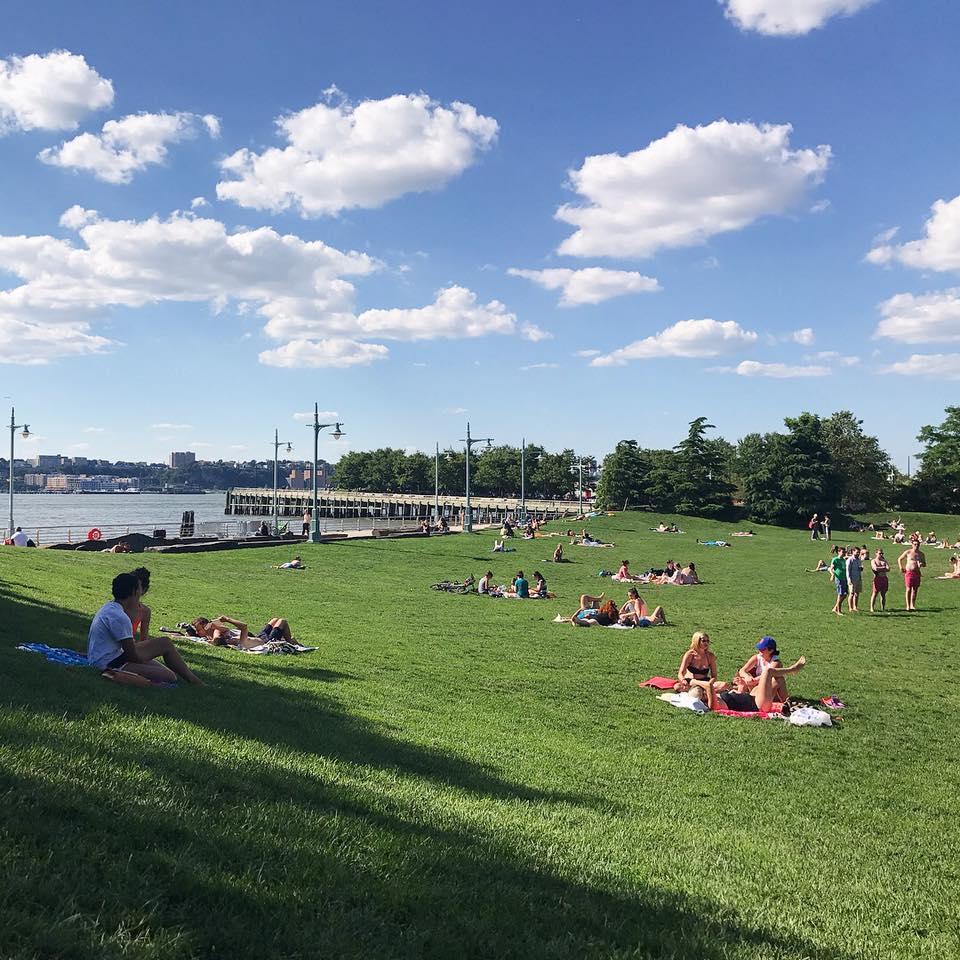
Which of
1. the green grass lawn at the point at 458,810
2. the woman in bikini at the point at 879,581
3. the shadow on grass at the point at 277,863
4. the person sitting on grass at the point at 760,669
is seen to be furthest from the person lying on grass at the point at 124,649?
the woman in bikini at the point at 879,581

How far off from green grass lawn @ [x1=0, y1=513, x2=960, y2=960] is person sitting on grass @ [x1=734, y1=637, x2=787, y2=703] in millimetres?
822

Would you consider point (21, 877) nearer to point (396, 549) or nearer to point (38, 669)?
point (38, 669)

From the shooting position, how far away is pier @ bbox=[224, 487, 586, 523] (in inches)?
4392

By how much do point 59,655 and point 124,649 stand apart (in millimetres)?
1268

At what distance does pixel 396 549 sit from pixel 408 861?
1434 inches

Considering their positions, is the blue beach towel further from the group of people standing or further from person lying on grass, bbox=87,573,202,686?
the group of people standing

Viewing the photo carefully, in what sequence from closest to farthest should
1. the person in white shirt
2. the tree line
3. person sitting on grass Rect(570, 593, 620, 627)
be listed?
person sitting on grass Rect(570, 593, 620, 627) < the person in white shirt < the tree line

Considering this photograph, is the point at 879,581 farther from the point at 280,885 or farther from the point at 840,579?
the point at 280,885

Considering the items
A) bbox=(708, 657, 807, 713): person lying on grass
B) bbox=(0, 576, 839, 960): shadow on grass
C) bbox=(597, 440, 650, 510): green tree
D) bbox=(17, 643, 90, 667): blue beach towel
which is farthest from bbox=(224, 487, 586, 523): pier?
bbox=(0, 576, 839, 960): shadow on grass

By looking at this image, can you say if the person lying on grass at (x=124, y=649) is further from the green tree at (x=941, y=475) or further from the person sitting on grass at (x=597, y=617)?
the green tree at (x=941, y=475)

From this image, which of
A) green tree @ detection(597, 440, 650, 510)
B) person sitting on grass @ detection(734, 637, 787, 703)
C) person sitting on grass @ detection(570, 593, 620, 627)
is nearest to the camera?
person sitting on grass @ detection(734, 637, 787, 703)

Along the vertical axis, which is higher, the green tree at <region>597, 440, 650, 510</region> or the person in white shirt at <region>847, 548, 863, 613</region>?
the green tree at <region>597, 440, 650, 510</region>

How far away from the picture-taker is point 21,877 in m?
3.62

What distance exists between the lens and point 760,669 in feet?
40.1
